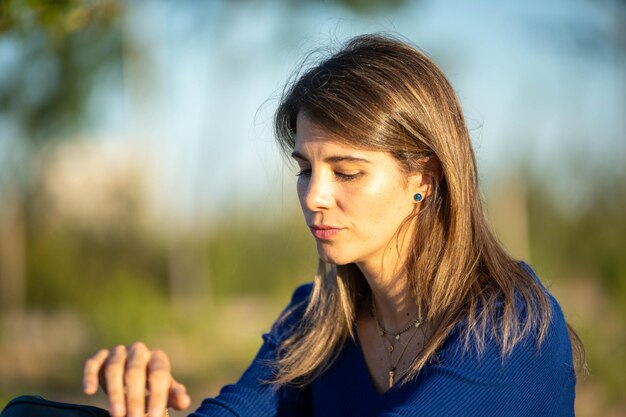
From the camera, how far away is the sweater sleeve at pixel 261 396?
2342 millimetres

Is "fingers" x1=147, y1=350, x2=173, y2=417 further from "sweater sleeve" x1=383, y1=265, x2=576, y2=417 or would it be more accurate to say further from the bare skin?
the bare skin

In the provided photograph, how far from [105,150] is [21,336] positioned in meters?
2.39

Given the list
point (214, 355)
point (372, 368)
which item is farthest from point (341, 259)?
point (214, 355)

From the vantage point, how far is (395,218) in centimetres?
223

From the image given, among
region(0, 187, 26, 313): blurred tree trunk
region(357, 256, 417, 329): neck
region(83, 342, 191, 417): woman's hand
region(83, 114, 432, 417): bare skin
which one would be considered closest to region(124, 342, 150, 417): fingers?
region(83, 342, 191, 417): woman's hand

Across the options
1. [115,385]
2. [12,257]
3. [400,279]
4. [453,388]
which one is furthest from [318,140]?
[12,257]

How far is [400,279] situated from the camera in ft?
7.61

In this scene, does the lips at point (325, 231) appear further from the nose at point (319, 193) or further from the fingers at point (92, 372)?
the fingers at point (92, 372)

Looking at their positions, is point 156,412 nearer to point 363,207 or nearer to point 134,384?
point 134,384

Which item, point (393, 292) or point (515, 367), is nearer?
point (515, 367)

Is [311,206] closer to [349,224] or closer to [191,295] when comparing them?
[349,224]

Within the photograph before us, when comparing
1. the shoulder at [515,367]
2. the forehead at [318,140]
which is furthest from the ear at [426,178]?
the shoulder at [515,367]

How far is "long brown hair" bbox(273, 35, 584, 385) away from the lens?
83.0 inches

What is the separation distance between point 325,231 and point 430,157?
326 mm
